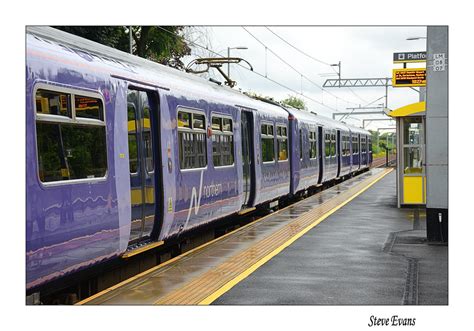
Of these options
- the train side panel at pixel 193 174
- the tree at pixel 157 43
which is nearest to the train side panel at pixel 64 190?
the train side panel at pixel 193 174

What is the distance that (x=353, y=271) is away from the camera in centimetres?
953

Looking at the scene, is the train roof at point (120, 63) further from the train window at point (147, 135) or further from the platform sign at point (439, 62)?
the platform sign at point (439, 62)

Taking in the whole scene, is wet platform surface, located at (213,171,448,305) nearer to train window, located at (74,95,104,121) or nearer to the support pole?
the support pole

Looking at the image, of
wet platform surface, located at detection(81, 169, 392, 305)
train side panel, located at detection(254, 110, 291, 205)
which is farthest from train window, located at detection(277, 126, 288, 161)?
wet platform surface, located at detection(81, 169, 392, 305)

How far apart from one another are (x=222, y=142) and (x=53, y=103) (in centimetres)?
647

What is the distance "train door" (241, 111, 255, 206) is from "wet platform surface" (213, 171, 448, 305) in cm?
187

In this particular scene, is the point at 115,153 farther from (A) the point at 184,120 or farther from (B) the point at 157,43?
(B) the point at 157,43

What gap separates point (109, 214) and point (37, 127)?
5.60 ft

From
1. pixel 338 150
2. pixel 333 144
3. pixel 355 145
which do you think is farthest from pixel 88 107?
pixel 355 145

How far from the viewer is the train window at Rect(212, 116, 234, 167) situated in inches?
508

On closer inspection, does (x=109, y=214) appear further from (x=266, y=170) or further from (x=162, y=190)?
(x=266, y=170)

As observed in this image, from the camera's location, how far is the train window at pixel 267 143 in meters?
17.2

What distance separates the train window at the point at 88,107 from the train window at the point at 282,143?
11245 millimetres

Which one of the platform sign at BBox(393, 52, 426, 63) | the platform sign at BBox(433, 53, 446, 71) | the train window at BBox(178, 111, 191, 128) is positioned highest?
the platform sign at BBox(393, 52, 426, 63)
